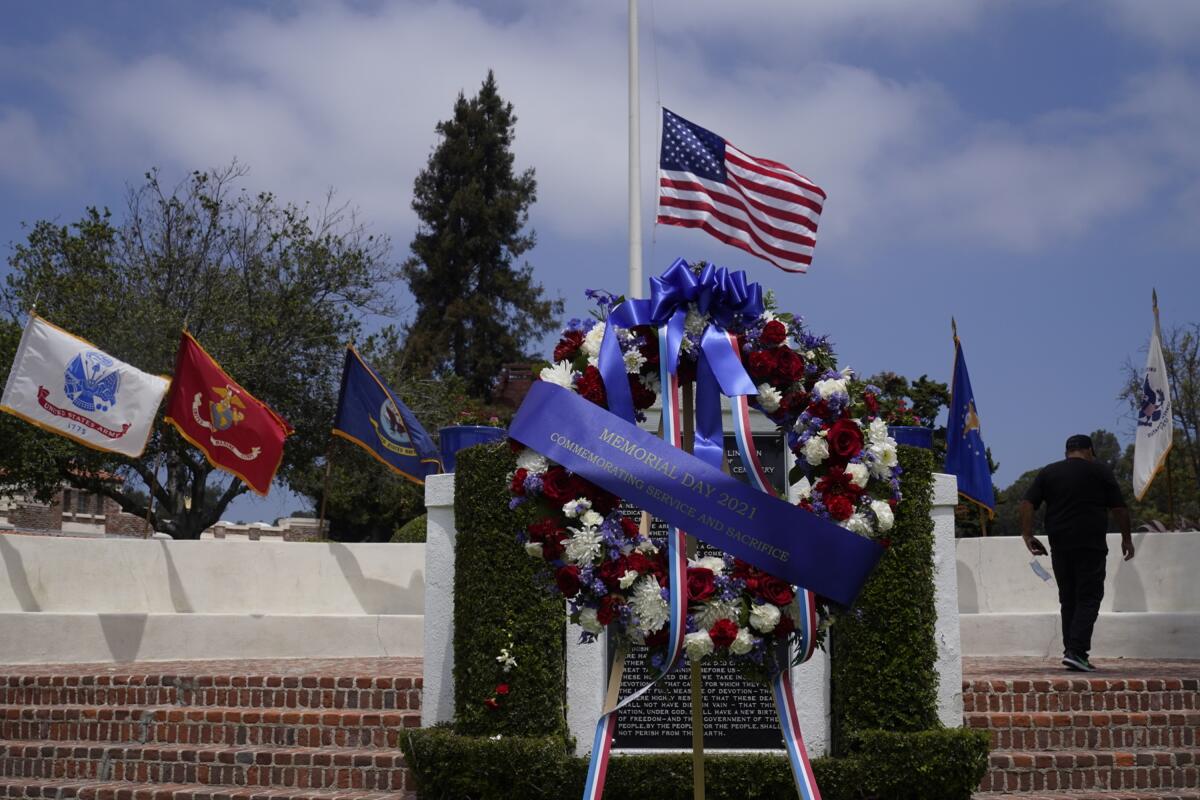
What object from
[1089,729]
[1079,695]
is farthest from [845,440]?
[1079,695]

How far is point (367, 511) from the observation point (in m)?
43.1

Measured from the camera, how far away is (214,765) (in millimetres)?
7738

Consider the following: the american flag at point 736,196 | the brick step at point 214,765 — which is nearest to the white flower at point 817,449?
the brick step at point 214,765

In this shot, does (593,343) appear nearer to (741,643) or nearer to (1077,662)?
(741,643)

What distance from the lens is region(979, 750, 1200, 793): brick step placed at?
23.2 feet

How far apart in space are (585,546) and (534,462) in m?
0.39

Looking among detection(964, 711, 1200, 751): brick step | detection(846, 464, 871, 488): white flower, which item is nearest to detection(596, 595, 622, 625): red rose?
detection(846, 464, 871, 488): white flower

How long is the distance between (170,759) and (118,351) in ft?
48.6

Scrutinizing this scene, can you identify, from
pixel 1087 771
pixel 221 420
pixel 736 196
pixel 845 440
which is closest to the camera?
pixel 845 440

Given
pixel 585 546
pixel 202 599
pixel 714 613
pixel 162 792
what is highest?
pixel 202 599

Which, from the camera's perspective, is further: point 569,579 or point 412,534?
point 412,534

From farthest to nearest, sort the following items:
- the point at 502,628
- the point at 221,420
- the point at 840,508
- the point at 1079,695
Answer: the point at 221,420
the point at 1079,695
the point at 502,628
the point at 840,508

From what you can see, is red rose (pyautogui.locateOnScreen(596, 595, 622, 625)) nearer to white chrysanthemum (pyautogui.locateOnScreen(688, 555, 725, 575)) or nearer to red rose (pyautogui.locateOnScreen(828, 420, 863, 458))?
white chrysanthemum (pyautogui.locateOnScreen(688, 555, 725, 575))

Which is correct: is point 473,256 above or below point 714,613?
above
